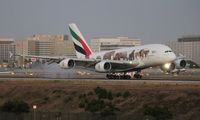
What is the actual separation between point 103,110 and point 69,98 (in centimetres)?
1309

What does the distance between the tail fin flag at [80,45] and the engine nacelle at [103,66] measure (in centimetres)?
1321

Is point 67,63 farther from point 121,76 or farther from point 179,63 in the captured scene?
point 179,63

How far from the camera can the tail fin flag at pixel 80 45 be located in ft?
337

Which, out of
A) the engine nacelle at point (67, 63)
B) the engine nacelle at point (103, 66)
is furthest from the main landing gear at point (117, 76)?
the engine nacelle at point (67, 63)

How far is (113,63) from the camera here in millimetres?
89062

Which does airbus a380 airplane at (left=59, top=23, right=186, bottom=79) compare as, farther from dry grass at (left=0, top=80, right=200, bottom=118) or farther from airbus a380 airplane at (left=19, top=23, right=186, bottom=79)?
dry grass at (left=0, top=80, right=200, bottom=118)

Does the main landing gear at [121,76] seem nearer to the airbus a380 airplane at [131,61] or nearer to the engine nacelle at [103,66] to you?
the airbus a380 airplane at [131,61]

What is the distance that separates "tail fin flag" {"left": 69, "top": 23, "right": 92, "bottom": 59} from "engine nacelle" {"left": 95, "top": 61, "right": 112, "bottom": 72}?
13208 millimetres

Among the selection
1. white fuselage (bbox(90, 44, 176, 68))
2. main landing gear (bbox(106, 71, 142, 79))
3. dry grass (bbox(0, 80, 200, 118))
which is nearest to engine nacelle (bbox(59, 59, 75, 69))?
main landing gear (bbox(106, 71, 142, 79))

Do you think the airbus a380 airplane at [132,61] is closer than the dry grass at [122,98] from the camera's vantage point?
No

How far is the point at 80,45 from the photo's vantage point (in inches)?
4092

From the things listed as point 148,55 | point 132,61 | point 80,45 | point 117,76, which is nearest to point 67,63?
point 117,76

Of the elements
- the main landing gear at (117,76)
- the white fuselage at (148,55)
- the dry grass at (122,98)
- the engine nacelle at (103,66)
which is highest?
the white fuselage at (148,55)

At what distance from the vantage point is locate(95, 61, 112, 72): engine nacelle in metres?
87.6
